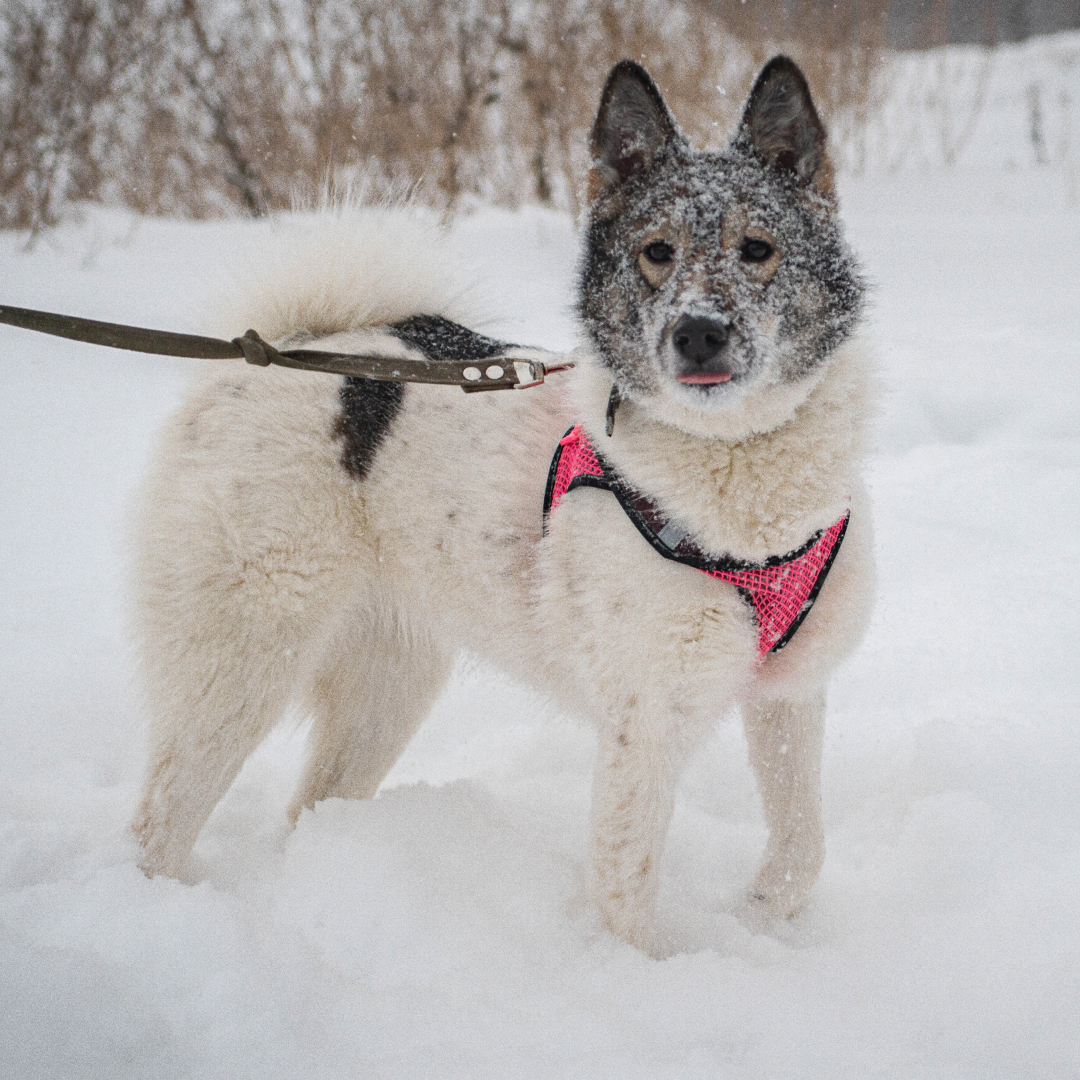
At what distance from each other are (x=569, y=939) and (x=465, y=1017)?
28 cm

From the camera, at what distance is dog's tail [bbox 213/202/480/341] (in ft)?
6.81

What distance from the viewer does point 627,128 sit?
5.35 feet

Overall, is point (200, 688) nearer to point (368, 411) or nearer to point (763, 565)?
point (368, 411)

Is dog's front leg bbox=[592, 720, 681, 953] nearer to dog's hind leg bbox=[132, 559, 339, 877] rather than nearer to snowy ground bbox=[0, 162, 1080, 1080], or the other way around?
snowy ground bbox=[0, 162, 1080, 1080]

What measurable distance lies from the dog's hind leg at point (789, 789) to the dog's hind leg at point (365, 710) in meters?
0.87

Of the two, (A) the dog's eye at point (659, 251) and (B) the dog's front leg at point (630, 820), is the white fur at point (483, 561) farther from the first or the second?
(A) the dog's eye at point (659, 251)

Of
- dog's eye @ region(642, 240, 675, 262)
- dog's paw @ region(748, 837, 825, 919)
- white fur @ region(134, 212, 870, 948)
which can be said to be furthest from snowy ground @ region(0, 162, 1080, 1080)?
dog's eye @ region(642, 240, 675, 262)

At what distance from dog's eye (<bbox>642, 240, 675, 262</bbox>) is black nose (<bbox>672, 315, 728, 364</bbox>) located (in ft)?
0.60

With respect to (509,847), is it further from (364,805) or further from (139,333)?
(139,333)

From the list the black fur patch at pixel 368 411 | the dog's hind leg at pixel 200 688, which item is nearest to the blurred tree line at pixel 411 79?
the black fur patch at pixel 368 411

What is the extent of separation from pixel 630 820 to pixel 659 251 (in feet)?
3.42

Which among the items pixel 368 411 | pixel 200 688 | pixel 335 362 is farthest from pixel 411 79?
pixel 200 688

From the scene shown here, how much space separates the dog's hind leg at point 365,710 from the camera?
2.27 metres

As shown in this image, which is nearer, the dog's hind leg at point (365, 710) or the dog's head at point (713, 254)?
the dog's head at point (713, 254)
